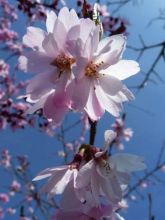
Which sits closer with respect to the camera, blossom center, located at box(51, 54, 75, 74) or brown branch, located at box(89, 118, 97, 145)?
brown branch, located at box(89, 118, 97, 145)

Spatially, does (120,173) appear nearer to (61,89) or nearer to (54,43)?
(61,89)

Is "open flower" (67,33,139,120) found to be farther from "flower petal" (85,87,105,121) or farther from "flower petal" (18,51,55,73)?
"flower petal" (18,51,55,73)

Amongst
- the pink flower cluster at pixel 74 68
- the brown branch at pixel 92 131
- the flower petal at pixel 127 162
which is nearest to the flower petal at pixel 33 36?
the pink flower cluster at pixel 74 68

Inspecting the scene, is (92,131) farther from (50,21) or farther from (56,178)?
(50,21)

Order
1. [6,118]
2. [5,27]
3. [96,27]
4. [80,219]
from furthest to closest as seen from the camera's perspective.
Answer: [5,27] → [6,118] → [80,219] → [96,27]

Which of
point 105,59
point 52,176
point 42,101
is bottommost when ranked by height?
point 52,176

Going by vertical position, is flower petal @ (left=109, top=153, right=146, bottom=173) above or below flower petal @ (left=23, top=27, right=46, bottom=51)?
below

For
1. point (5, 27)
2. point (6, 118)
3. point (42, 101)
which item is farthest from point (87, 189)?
point (5, 27)

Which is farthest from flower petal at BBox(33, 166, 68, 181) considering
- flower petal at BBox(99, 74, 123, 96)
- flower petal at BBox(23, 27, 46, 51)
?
flower petal at BBox(23, 27, 46, 51)

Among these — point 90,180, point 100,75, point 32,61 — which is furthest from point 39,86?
point 90,180
